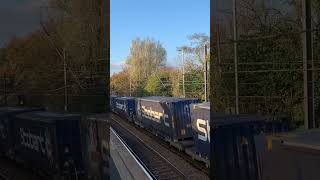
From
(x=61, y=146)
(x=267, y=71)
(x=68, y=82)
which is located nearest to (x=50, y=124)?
(x=61, y=146)

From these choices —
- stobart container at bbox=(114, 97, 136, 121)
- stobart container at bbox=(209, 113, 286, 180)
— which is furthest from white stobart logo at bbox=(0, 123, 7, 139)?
stobart container at bbox=(209, 113, 286, 180)

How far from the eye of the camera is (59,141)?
86.0 inches

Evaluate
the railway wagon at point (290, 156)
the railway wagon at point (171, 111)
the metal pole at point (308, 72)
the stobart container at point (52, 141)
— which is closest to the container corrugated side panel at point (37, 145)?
the stobart container at point (52, 141)

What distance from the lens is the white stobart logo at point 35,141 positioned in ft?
8.08

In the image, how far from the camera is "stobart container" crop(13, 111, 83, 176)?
2.04m

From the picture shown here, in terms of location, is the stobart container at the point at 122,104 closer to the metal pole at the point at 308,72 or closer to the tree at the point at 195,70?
the tree at the point at 195,70

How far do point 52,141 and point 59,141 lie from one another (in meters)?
0.20

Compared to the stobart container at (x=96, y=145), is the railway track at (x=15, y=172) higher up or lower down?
lower down

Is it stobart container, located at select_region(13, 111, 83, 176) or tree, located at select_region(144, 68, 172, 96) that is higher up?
tree, located at select_region(144, 68, 172, 96)

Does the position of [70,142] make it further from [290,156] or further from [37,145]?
[290,156]

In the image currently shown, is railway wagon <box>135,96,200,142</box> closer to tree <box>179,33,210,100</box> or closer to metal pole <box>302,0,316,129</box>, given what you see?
tree <box>179,33,210,100</box>

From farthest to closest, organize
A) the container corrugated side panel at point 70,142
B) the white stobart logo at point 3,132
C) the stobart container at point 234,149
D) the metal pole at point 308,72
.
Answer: the metal pole at point 308,72 → the stobart container at point 234,149 → the white stobart logo at point 3,132 → the container corrugated side panel at point 70,142

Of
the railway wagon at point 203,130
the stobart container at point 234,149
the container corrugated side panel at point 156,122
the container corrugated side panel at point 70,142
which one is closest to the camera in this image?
the railway wagon at point 203,130

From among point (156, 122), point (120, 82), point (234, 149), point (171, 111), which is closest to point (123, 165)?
point (120, 82)
